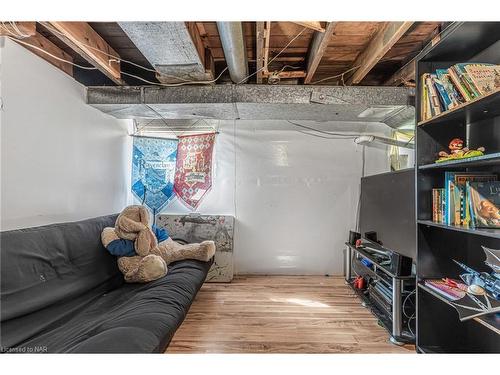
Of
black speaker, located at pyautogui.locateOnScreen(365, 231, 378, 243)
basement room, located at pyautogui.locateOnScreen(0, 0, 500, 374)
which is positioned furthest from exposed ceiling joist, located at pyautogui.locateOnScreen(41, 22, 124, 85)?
black speaker, located at pyautogui.locateOnScreen(365, 231, 378, 243)

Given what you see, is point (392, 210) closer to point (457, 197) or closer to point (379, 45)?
point (457, 197)

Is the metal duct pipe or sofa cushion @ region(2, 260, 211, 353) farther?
the metal duct pipe

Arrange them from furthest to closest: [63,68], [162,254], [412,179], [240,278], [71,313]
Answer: [240,278]
[162,254]
[63,68]
[412,179]
[71,313]

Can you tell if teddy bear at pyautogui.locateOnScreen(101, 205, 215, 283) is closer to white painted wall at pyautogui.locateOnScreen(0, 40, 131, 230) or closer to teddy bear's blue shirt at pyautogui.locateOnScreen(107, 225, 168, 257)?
teddy bear's blue shirt at pyautogui.locateOnScreen(107, 225, 168, 257)

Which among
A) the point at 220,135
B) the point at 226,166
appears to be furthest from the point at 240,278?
the point at 220,135

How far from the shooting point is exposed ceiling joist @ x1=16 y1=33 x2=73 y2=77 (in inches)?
76.8

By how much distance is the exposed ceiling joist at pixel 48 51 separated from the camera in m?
1.95

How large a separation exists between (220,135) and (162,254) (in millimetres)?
1790

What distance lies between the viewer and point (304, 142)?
3656mm

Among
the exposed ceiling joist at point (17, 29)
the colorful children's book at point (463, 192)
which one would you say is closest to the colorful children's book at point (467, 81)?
the colorful children's book at point (463, 192)

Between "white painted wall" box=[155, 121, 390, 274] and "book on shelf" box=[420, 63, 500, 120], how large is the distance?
1.84m

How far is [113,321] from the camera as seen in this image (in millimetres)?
1496
